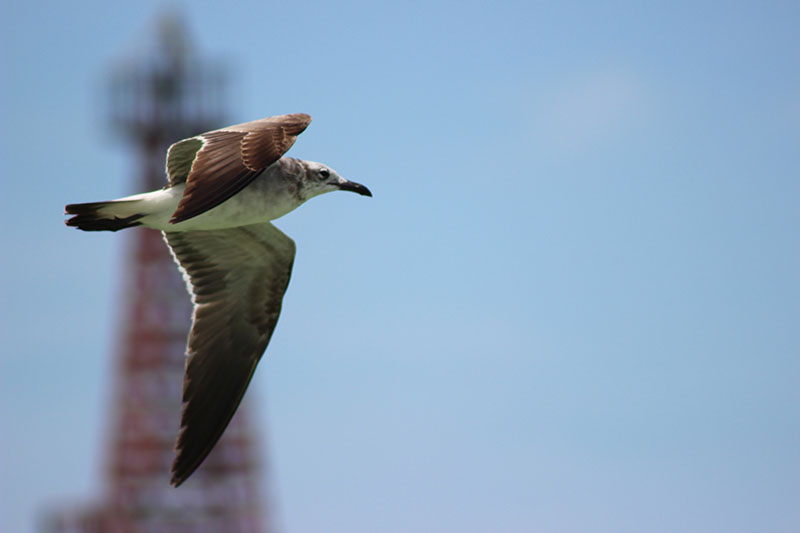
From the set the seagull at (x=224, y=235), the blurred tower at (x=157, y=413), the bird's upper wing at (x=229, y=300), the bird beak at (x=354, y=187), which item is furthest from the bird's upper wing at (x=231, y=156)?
the blurred tower at (x=157, y=413)

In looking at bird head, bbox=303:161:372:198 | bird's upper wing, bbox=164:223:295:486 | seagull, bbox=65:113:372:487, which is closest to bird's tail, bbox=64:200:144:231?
seagull, bbox=65:113:372:487

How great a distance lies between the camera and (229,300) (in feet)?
36.6

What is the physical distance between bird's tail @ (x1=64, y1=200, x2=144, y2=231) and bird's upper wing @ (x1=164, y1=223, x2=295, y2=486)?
4.88ft

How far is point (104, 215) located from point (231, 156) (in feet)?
4.90

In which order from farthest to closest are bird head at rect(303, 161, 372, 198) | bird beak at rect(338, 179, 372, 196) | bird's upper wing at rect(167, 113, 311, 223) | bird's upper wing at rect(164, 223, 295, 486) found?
bird's upper wing at rect(164, 223, 295, 486), bird beak at rect(338, 179, 372, 196), bird head at rect(303, 161, 372, 198), bird's upper wing at rect(167, 113, 311, 223)

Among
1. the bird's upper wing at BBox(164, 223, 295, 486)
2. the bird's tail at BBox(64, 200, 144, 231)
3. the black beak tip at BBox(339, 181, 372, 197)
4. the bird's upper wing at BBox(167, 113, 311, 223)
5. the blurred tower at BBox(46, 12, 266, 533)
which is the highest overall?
the bird's upper wing at BBox(167, 113, 311, 223)

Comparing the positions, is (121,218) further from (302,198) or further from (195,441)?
(195,441)

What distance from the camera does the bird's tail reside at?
30.7 feet

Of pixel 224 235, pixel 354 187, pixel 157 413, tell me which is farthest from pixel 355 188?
pixel 157 413

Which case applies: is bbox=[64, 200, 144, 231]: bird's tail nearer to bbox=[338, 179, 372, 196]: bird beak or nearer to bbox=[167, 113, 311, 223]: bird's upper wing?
bbox=[167, 113, 311, 223]: bird's upper wing

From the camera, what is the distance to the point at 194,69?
41.7 m

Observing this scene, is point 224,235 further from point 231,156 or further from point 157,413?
point 157,413

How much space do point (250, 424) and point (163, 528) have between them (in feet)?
14.9

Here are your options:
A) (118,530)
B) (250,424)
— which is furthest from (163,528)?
(250,424)
